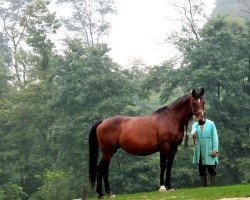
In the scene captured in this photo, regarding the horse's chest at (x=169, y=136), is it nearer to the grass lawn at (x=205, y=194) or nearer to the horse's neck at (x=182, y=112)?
the horse's neck at (x=182, y=112)

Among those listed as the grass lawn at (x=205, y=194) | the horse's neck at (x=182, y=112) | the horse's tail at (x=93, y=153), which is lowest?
the grass lawn at (x=205, y=194)

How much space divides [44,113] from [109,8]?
679 inches

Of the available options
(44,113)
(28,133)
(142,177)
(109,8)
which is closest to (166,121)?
(142,177)

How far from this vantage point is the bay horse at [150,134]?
Result: 995cm

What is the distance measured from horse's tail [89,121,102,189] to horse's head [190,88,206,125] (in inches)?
102

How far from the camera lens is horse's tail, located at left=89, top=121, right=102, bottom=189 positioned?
10482mm

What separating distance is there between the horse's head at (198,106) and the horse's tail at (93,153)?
2.58 metres

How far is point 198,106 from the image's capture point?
9.52m

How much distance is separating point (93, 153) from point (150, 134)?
66.0 inches

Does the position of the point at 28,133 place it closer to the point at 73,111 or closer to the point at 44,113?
the point at 44,113

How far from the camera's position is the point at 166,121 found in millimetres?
10062

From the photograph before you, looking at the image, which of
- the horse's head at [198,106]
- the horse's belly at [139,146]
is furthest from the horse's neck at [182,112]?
the horse's belly at [139,146]

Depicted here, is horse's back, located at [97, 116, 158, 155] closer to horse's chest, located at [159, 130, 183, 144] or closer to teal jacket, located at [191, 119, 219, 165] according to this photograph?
horse's chest, located at [159, 130, 183, 144]

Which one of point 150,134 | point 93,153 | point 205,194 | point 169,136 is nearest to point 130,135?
point 150,134
